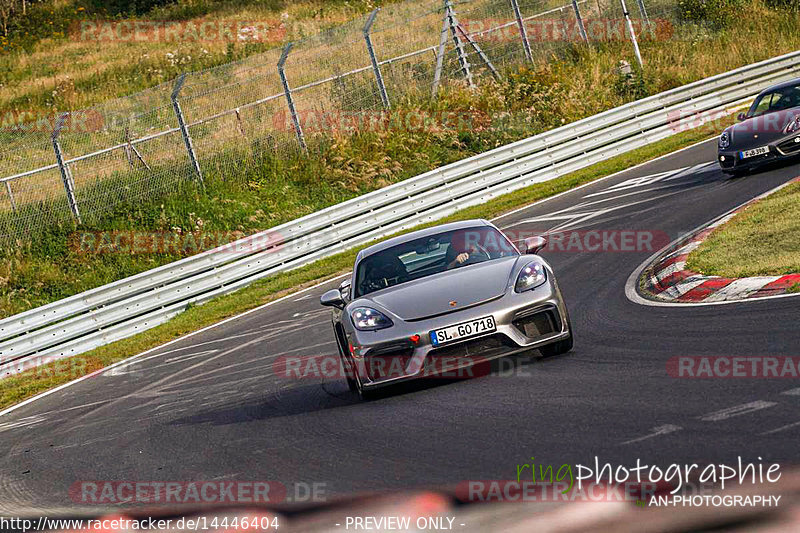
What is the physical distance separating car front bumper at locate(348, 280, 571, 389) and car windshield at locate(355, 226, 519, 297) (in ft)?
3.39

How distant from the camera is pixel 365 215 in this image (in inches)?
858

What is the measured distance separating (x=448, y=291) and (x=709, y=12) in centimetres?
3168

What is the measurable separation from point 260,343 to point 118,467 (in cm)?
566

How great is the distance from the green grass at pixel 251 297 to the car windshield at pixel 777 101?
17.0ft

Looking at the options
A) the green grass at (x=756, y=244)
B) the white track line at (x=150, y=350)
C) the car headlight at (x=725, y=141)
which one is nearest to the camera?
the green grass at (x=756, y=244)

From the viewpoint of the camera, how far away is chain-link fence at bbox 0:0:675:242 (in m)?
22.5

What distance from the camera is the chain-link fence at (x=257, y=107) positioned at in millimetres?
22531

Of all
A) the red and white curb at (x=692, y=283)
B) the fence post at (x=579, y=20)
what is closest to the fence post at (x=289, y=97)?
the fence post at (x=579, y=20)

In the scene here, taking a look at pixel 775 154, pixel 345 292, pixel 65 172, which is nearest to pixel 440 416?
pixel 345 292

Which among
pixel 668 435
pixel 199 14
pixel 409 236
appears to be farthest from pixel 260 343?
pixel 199 14

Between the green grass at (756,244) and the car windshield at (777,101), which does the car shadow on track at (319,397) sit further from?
the car windshield at (777,101)

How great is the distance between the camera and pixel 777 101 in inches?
703

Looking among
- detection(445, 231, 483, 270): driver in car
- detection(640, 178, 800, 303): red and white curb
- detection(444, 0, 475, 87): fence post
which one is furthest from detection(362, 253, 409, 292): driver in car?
detection(444, 0, 475, 87): fence post

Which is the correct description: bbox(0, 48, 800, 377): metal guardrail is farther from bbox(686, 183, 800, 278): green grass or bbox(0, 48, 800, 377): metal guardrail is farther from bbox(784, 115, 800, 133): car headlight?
bbox(686, 183, 800, 278): green grass
